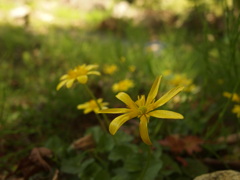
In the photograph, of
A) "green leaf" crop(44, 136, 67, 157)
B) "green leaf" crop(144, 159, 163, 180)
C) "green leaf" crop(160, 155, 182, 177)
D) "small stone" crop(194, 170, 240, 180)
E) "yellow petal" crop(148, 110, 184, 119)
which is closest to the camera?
"yellow petal" crop(148, 110, 184, 119)

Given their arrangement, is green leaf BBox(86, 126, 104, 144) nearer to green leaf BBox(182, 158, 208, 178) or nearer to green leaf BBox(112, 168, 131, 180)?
green leaf BBox(112, 168, 131, 180)

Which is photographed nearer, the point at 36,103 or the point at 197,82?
the point at 36,103

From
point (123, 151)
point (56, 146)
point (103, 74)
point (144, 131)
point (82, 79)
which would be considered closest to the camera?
point (144, 131)

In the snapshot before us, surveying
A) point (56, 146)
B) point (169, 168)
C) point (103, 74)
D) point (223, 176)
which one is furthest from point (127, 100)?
point (103, 74)

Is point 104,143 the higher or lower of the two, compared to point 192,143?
→ higher

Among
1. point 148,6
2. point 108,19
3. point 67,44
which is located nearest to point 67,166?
point 67,44

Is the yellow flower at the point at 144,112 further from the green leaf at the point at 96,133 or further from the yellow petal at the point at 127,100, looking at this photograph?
the green leaf at the point at 96,133

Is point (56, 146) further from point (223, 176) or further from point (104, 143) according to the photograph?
point (223, 176)

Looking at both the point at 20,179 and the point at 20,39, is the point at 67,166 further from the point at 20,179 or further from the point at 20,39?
the point at 20,39

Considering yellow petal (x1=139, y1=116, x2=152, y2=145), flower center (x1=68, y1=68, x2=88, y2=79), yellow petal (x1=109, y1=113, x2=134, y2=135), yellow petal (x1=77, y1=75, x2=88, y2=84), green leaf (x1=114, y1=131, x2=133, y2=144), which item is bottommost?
green leaf (x1=114, y1=131, x2=133, y2=144)

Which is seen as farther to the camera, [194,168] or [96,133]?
[96,133]

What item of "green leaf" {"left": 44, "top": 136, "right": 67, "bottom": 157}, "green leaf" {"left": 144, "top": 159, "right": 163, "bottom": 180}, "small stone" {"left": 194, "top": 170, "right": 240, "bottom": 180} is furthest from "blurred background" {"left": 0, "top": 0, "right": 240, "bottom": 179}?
"small stone" {"left": 194, "top": 170, "right": 240, "bottom": 180}
